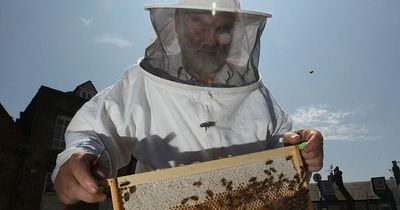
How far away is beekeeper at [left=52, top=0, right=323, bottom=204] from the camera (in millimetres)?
2031

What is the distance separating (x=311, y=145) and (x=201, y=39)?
3.77 ft

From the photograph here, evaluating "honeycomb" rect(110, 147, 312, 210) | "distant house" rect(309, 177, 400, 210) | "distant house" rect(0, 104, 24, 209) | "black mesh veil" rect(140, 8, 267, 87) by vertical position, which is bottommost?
"distant house" rect(309, 177, 400, 210)

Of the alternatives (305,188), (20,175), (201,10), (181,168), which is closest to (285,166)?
(305,188)

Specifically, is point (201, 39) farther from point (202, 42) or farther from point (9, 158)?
point (9, 158)

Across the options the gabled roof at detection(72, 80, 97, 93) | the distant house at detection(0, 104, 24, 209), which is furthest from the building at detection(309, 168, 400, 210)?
the distant house at detection(0, 104, 24, 209)

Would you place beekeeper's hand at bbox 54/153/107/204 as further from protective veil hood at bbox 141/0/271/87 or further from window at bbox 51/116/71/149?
window at bbox 51/116/71/149

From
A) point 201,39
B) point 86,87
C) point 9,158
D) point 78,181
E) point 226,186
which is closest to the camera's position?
point 78,181

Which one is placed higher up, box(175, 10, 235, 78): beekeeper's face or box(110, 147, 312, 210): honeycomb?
box(175, 10, 235, 78): beekeeper's face

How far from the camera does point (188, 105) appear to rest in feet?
7.10

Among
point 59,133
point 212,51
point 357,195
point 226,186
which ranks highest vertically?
point 212,51

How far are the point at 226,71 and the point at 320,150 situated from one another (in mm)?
1029

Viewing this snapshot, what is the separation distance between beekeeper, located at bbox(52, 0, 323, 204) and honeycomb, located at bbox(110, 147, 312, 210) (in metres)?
0.20

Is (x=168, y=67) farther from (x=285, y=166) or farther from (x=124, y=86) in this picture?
(x=285, y=166)

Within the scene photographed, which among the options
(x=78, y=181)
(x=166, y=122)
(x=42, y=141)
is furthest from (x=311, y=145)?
A: (x=42, y=141)
